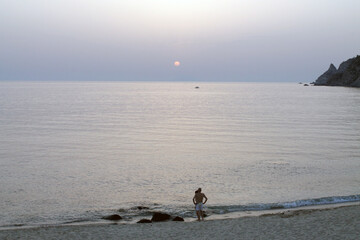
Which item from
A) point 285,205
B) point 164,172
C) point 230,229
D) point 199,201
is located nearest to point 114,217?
point 199,201

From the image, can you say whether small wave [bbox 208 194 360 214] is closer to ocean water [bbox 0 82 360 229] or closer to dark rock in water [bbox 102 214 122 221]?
ocean water [bbox 0 82 360 229]

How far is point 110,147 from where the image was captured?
39750mm

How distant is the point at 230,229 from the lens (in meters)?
17.3

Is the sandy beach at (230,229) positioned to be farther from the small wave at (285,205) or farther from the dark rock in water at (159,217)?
the small wave at (285,205)

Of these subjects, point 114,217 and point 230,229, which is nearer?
point 230,229

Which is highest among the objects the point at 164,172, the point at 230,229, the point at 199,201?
the point at 199,201

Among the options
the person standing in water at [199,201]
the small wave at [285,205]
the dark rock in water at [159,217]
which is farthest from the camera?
the small wave at [285,205]

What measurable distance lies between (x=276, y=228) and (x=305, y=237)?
1.56 m

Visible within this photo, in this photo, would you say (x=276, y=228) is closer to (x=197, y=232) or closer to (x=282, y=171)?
(x=197, y=232)

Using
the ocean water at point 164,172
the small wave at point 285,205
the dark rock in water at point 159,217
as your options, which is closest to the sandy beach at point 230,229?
the dark rock in water at point 159,217

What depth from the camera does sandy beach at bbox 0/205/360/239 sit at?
16375 mm

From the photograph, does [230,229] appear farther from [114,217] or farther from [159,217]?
[114,217]

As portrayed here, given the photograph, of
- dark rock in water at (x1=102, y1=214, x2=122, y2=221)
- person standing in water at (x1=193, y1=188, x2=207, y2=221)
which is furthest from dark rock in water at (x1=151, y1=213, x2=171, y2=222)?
dark rock in water at (x1=102, y1=214, x2=122, y2=221)

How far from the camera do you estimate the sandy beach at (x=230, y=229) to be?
16.4 m
